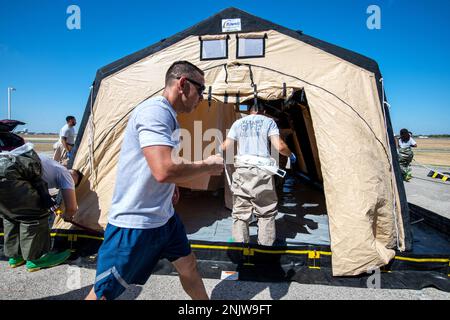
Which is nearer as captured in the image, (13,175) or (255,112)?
(13,175)

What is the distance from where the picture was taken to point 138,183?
151cm

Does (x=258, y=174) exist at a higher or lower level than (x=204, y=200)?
higher

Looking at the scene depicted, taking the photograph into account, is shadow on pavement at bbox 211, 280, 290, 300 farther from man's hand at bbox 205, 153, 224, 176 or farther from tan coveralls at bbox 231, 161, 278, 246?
man's hand at bbox 205, 153, 224, 176

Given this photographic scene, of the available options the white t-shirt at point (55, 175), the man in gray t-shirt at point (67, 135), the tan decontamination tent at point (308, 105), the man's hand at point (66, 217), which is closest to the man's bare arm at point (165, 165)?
the tan decontamination tent at point (308, 105)

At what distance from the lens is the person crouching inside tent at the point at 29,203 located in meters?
2.53

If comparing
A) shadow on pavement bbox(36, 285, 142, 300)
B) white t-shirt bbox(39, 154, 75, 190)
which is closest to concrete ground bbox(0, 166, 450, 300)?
shadow on pavement bbox(36, 285, 142, 300)

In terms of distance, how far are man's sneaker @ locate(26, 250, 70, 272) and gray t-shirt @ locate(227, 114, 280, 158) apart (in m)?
2.40

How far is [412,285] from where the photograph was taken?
2.63m

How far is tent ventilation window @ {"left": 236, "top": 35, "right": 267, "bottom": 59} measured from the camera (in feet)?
11.0

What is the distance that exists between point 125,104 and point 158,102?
2.19 meters

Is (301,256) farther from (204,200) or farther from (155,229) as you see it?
(204,200)

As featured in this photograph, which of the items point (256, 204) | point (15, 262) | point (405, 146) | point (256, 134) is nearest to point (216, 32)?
point (256, 134)
